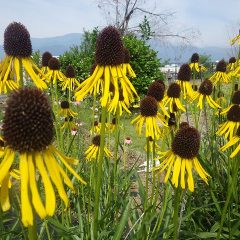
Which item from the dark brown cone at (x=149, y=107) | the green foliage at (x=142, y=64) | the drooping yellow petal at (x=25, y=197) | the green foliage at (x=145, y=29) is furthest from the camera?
the green foliage at (x=145, y=29)

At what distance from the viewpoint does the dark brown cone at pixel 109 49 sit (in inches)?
69.4

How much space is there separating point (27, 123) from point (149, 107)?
1.69m

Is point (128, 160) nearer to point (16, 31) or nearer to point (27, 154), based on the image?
point (16, 31)

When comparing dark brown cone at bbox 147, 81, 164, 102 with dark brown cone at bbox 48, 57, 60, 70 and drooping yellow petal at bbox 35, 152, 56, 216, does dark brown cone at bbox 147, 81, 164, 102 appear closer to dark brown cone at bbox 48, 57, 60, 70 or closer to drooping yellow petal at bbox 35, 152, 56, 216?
dark brown cone at bbox 48, 57, 60, 70

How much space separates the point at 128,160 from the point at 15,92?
196 inches

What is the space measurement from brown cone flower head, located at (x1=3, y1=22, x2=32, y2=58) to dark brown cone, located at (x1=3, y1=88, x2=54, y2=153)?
0.85 metres

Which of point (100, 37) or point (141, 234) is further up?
point (100, 37)

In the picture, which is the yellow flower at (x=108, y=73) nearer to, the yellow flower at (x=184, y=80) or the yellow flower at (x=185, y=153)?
the yellow flower at (x=185, y=153)

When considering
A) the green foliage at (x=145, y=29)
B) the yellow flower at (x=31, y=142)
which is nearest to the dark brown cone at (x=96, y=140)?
the yellow flower at (x=31, y=142)

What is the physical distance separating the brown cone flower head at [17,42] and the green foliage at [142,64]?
7.85 metres

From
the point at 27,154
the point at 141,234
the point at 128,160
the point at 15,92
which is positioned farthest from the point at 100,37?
the point at 128,160

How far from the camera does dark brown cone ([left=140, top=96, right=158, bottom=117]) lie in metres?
2.71

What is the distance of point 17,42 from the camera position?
77.4 inches

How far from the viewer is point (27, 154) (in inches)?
42.7
